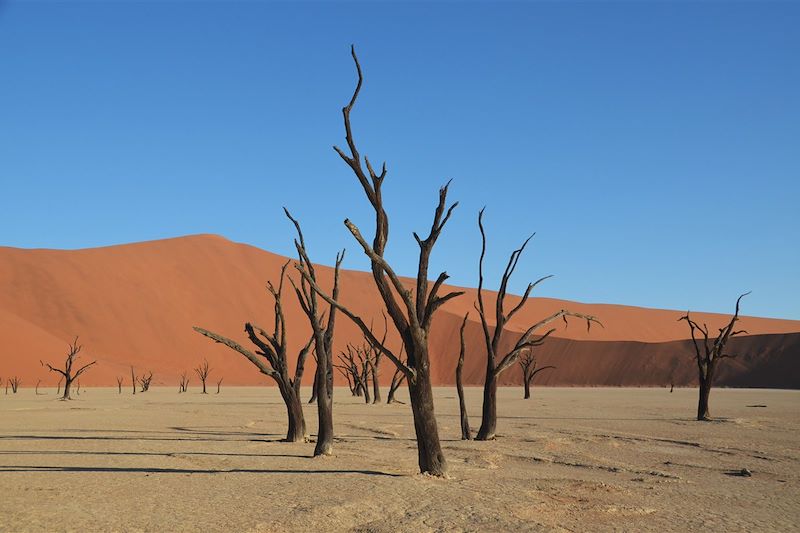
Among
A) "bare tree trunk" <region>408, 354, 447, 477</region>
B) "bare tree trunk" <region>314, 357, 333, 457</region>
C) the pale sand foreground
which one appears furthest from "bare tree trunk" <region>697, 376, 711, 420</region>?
"bare tree trunk" <region>408, 354, 447, 477</region>

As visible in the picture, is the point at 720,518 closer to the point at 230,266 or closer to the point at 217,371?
the point at 217,371

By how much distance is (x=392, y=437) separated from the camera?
1731cm

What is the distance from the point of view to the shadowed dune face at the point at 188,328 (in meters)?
72.0

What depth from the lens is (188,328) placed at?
82.6 m

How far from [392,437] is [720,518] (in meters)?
10.0

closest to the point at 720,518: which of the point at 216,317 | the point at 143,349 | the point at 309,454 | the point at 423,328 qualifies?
the point at 423,328

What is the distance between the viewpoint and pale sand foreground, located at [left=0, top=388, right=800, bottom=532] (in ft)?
25.5

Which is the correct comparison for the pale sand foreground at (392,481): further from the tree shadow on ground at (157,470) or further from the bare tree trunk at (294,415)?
the bare tree trunk at (294,415)

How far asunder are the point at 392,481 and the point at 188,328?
76079 mm

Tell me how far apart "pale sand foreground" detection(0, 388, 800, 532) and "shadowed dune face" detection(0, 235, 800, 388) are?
5279 cm

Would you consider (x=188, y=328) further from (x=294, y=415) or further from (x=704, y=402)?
(x=294, y=415)

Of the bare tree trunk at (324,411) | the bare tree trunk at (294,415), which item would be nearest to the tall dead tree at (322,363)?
the bare tree trunk at (324,411)

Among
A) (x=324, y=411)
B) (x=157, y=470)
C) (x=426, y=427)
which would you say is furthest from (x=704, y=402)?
(x=157, y=470)

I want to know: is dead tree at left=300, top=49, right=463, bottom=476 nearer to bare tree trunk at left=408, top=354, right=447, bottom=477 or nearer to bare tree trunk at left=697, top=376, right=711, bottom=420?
bare tree trunk at left=408, top=354, right=447, bottom=477
